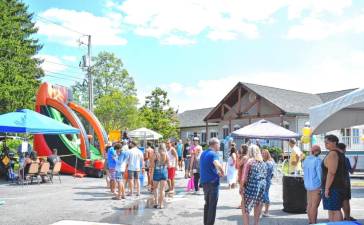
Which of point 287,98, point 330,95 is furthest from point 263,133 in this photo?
point 330,95

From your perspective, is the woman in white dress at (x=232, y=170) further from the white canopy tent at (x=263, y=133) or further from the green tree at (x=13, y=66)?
the green tree at (x=13, y=66)

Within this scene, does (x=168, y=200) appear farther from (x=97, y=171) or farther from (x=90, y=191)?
(x=97, y=171)

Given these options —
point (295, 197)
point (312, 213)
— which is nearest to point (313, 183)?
point (312, 213)

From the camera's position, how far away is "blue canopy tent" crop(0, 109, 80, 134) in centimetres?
1546

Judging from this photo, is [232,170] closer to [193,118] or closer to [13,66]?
[13,66]

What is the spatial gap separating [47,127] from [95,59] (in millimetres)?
47308

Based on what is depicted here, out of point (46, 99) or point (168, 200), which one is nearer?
point (168, 200)

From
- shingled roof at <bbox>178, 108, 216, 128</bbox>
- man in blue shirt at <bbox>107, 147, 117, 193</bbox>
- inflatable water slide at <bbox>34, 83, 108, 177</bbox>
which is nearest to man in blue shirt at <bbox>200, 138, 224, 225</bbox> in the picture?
man in blue shirt at <bbox>107, 147, 117, 193</bbox>

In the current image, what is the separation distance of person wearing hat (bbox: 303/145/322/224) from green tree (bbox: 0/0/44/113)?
32.3m

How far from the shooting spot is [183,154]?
25781mm

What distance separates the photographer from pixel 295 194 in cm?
980

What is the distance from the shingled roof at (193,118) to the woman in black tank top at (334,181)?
38.0 metres

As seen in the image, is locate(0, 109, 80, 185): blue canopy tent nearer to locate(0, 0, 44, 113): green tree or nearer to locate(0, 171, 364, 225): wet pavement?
locate(0, 171, 364, 225): wet pavement

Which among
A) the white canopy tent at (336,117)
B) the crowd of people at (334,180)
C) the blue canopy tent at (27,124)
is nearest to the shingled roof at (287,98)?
the blue canopy tent at (27,124)
